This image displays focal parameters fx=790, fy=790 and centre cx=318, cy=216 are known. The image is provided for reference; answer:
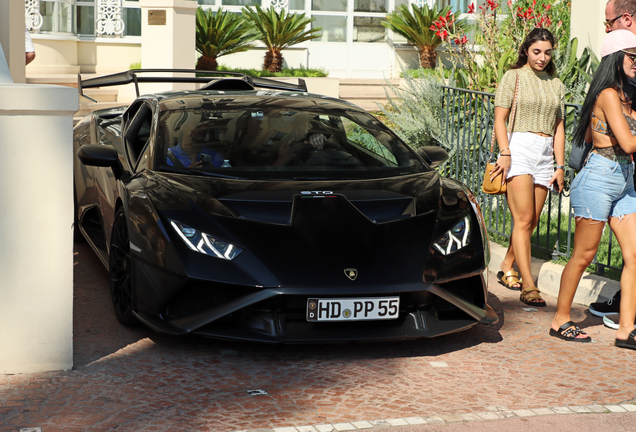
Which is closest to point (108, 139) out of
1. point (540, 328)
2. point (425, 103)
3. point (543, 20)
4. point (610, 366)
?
point (540, 328)

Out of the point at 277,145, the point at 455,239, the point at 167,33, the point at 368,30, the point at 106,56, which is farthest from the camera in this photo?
the point at 368,30

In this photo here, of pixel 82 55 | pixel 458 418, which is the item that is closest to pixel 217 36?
pixel 82 55

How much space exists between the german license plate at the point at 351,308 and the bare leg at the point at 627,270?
1.49 metres

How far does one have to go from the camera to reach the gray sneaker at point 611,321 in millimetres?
5070

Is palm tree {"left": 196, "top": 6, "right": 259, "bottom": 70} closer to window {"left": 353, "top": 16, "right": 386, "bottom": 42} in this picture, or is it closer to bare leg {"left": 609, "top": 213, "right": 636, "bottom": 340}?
window {"left": 353, "top": 16, "right": 386, "bottom": 42}

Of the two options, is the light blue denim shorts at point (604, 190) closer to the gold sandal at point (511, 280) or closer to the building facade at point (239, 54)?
the gold sandal at point (511, 280)

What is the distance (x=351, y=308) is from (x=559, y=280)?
2513 mm

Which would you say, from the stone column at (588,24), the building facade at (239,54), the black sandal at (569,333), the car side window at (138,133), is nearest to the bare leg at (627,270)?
the black sandal at (569,333)

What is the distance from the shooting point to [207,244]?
4.09m

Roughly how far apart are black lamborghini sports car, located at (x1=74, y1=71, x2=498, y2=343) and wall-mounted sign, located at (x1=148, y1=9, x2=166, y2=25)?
10.0 meters

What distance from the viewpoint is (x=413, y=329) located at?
4219 millimetres

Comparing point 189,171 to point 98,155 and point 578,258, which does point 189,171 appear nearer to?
point 98,155

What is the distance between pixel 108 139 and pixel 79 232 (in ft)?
4.68

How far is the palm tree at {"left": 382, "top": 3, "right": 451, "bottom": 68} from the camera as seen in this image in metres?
18.8
